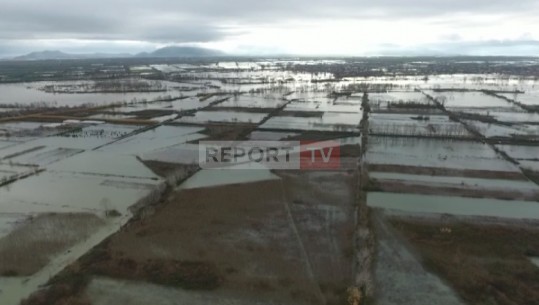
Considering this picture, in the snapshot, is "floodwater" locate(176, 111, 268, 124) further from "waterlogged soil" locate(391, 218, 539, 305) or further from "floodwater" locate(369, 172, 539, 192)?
"waterlogged soil" locate(391, 218, 539, 305)

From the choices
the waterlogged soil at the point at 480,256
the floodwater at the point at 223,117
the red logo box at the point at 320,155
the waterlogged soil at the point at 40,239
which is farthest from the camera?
the floodwater at the point at 223,117

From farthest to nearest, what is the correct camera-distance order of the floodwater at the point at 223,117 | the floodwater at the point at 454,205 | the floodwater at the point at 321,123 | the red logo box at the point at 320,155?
the floodwater at the point at 223,117 < the floodwater at the point at 321,123 < the red logo box at the point at 320,155 < the floodwater at the point at 454,205

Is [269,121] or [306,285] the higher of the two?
[269,121]

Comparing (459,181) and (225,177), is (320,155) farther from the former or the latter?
(459,181)

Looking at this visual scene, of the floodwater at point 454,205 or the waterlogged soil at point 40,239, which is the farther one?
the floodwater at point 454,205

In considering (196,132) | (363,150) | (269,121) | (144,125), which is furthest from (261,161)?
(144,125)

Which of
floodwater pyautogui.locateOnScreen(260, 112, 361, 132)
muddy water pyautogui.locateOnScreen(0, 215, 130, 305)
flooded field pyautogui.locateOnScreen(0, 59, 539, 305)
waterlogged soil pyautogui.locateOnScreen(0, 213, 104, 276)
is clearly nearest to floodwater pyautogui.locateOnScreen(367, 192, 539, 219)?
flooded field pyautogui.locateOnScreen(0, 59, 539, 305)

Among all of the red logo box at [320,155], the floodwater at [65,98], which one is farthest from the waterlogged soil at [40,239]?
the floodwater at [65,98]

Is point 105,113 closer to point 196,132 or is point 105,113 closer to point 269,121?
point 196,132

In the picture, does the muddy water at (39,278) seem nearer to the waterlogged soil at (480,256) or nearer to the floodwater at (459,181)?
the waterlogged soil at (480,256)
